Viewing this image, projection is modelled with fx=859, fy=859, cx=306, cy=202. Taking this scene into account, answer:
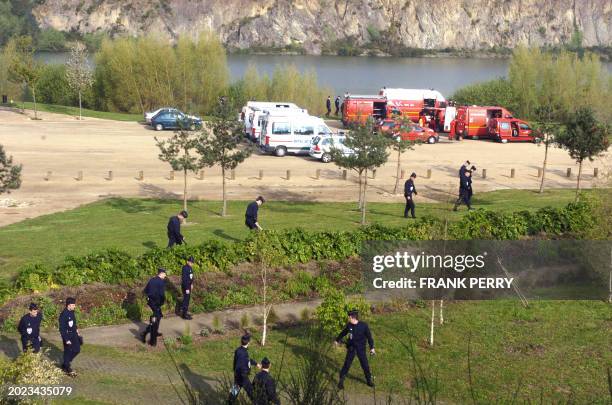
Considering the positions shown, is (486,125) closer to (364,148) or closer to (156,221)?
(364,148)

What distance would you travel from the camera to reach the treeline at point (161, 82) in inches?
2219

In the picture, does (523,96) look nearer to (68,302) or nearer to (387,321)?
(387,321)

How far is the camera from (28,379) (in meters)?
10.2

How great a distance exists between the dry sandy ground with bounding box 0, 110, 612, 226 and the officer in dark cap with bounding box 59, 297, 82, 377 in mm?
11740

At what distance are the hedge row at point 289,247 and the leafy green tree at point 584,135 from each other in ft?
13.1

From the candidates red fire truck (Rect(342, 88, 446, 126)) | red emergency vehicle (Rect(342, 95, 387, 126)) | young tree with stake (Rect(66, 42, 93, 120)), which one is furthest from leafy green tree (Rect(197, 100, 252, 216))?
young tree with stake (Rect(66, 42, 93, 120))

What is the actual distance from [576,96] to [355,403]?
4835cm

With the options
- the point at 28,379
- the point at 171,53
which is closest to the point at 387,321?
the point at 28,379

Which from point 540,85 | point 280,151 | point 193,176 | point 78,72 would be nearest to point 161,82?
point 78,72

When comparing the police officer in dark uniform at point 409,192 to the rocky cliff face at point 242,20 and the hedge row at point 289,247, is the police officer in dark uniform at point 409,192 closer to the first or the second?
the hedge row at point 289,247

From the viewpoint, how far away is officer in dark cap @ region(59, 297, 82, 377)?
44.0 feet

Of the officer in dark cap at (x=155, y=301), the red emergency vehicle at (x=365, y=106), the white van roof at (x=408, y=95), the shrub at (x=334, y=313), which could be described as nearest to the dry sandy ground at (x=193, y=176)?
the red emergency vehicle at (x=365, y=106)

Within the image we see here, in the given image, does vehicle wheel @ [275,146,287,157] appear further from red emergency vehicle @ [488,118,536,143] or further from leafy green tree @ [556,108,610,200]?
leafy green tree @ [556,108,610,200]

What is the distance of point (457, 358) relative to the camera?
15.0 meters
